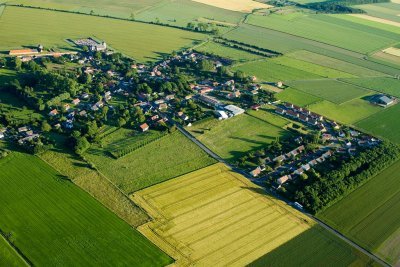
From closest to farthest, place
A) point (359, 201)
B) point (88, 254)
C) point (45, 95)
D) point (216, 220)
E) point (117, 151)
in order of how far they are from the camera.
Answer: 1. point (88, 254)
2. point (216, 220)
3. point (359, 201)
4. point (117, 151)
5. point (45, 95)

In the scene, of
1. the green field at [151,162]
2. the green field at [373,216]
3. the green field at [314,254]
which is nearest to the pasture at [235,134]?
the green field at [151,162]

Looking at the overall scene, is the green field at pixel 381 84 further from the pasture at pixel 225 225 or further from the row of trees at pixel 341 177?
the pasture at pixel 225 225

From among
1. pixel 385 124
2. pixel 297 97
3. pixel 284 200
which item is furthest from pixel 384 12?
pixel 284 200

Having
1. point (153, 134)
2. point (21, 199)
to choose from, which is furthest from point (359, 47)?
point (21, 199)

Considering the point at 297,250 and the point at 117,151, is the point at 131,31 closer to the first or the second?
the point at 117,151

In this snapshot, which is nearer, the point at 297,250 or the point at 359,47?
the point at 297,250
